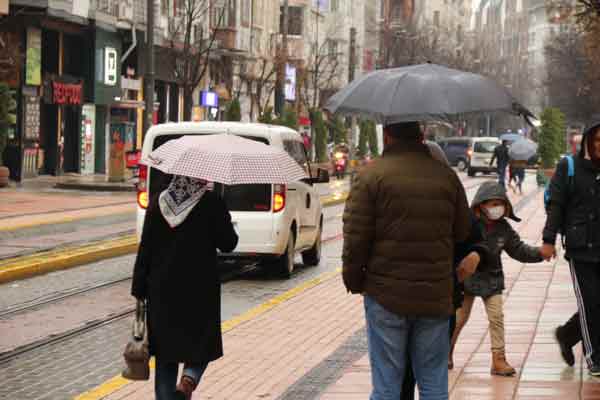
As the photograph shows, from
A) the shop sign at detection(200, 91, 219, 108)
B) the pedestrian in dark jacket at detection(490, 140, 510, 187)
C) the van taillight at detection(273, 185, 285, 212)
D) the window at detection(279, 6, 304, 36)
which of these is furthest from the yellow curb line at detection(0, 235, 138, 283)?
the window at detection(279, 6, 304, 36)

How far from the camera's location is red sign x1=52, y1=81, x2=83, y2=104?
143ft

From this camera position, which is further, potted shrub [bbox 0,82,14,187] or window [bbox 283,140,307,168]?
potted shrub [bbox 0,82,14,187]

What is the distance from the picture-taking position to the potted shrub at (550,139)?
53.2m

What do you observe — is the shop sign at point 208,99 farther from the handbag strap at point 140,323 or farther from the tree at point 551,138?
the handbag strap at point 140,323

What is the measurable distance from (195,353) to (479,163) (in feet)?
191

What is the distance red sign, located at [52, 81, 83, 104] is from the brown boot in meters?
35.1

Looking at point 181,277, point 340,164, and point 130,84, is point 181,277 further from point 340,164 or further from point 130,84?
point 340,164

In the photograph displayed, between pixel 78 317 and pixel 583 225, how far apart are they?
5782mm

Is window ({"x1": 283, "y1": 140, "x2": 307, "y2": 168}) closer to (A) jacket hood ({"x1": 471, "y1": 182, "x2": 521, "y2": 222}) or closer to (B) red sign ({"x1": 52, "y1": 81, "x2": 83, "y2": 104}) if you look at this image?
(A) jacket hood ({"x1": 471, "y1": 182, "x2": 521, "y2": 222})

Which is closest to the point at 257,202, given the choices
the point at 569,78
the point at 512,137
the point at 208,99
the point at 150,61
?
the point at 150,61

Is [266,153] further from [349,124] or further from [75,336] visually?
[349,124]

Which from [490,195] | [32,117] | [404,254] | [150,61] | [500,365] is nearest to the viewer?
[404,254]

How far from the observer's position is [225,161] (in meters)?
7.27

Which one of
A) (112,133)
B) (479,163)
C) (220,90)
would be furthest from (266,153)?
(479,163)
